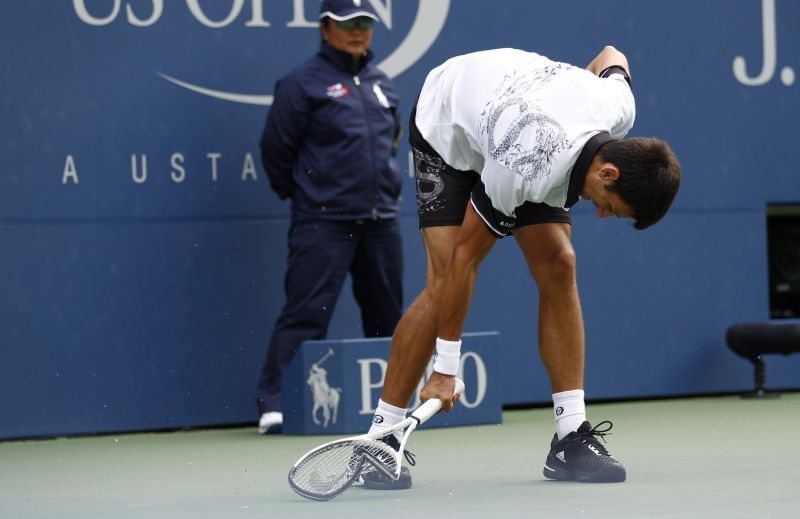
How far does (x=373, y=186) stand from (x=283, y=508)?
106 inches

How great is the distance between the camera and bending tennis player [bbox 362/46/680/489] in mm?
4180

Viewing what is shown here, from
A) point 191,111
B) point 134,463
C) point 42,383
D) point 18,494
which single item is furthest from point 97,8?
point 18,494

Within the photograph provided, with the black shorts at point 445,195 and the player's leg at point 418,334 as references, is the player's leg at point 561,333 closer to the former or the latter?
the black shorts at point 445,195

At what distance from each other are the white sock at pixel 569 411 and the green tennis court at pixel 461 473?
18 centimetres

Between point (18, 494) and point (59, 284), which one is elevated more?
point (59, 284)

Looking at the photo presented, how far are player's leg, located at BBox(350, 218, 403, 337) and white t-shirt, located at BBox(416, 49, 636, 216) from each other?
190 cm

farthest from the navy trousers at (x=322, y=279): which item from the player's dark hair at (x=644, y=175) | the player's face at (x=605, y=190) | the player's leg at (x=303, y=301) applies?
the player's dark hair at (x=644, y=175)

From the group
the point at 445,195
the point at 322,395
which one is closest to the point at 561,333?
the point at 445,195

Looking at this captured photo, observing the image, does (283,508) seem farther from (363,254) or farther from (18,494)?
(363,254)

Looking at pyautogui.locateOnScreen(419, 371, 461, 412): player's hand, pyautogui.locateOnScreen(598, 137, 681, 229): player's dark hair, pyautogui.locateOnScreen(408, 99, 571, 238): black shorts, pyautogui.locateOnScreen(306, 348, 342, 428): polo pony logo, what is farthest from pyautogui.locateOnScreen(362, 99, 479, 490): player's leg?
pyautogui.locateOnScreen(306, 348, 342, 428): polo pony logo

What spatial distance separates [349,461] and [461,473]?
2.21 feet

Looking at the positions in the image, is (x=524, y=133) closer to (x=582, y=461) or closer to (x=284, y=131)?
(x=582, y=461)

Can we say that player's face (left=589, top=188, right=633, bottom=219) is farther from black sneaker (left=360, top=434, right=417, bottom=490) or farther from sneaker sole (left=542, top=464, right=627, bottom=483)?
black sneaker (left=360, top=434, right=417, bottom=490)

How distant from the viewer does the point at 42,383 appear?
654cm
